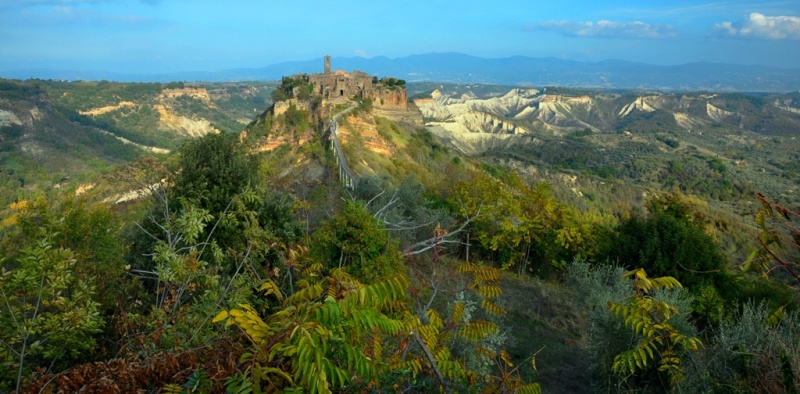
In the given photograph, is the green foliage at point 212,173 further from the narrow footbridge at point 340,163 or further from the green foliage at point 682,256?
the narrow footbridge at point 340,163

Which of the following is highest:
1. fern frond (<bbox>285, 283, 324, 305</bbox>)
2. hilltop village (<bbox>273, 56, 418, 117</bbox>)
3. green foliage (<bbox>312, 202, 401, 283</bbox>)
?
hilltop village (<bbox>273, 56, 418, 117</bbox>)

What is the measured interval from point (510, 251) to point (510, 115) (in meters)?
158

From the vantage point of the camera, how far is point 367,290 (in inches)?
117

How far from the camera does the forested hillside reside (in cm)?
279

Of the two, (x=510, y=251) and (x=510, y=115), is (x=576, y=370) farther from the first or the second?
(x=510, y=115)

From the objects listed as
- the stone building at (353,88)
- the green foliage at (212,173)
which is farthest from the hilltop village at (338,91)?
the green foliage at (212,173)

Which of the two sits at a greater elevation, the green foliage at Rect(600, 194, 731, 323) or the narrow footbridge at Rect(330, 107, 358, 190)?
the narrow footbridge at Rect(330, 107, 358, 190)

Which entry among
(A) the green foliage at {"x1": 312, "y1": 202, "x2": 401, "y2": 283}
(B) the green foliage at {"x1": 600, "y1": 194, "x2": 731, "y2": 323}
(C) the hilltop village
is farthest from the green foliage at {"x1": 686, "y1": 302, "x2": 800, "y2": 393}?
(C) the hilltop village

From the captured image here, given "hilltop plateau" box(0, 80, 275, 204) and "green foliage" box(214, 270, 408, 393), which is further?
"hilltop plateau" box(0, 80, 275, 204)

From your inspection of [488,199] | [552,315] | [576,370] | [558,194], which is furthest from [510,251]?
[558,194]

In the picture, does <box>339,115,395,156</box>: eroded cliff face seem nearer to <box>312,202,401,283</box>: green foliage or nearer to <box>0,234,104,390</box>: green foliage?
<box>312,202,401,283</box>: green foliage

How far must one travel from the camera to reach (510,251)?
16.3 meters

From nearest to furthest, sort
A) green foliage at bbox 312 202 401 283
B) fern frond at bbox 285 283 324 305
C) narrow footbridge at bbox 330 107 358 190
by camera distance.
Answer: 1. fern frond at bbox 285 283 324 305
2. green foliage at bbox 312 202 401 283
3. narrow footbridge at bbox 330 107 358 190

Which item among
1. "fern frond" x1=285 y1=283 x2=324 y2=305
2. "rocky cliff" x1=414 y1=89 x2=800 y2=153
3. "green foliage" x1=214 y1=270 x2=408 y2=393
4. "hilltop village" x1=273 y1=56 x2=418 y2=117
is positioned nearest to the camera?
"green foliage" x1=214 y1=270 x2=408 y2=393
